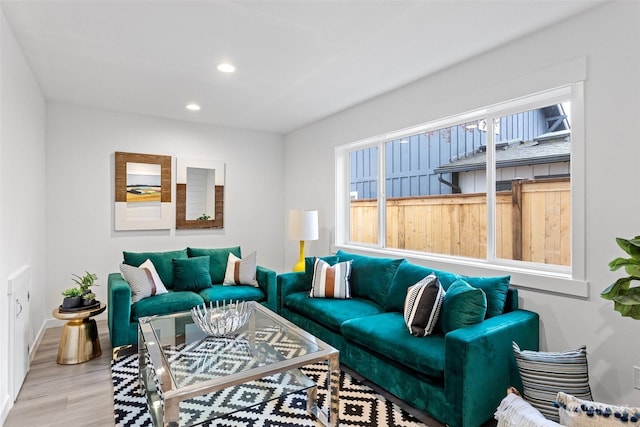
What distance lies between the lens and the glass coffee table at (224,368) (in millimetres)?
1759

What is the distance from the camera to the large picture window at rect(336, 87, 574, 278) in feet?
8.28

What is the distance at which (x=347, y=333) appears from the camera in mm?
2672

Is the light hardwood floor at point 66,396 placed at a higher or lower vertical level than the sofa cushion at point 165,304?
lower

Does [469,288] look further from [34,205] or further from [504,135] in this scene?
[34,205]

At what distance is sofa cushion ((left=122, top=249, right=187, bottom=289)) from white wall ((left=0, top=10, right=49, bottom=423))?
79cm

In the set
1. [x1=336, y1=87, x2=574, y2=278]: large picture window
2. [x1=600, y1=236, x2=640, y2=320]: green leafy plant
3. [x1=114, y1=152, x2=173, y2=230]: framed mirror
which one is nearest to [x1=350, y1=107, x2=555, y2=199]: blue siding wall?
[x1=336, y1=87, x2=574, y2=278]: large picture window

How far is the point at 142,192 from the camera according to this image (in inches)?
172

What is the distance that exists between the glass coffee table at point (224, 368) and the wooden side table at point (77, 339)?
2.65 ft

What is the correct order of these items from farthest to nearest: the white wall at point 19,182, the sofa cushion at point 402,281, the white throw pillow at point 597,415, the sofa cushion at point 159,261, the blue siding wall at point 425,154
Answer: the sofa cushion at point 159,261, the sofa cushion at point 402,281, the blue siding wall at point 425,154, the white wall at point 19,182, the white throw pillow at point 597,415

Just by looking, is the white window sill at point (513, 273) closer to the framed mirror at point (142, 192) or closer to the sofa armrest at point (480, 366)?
the sofa armrest at point (480, 366)

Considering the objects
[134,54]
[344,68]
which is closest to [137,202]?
[134,54]

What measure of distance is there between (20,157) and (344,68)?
8.60 feet

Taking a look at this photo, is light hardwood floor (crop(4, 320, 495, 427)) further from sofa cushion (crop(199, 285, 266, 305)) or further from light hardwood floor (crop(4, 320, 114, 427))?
sofa cushion (crop(199, 285, 266, 305))

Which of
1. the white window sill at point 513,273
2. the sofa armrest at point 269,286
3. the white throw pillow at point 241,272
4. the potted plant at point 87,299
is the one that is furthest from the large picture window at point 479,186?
the potted plant at point 87,299
